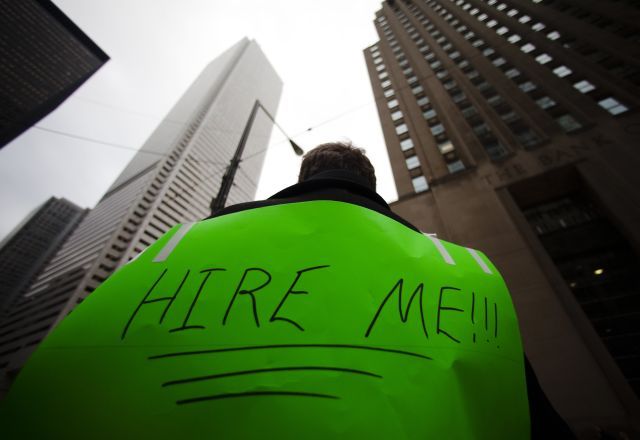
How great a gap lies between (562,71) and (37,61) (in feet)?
220

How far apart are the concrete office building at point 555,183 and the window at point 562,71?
0.49ft

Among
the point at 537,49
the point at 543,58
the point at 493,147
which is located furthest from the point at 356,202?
the point at 537,49

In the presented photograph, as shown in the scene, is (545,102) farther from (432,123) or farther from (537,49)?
(537,49)

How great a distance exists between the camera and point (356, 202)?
1.32 meters

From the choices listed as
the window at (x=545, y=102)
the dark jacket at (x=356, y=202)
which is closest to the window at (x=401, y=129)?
the window at (x=545, y=102)

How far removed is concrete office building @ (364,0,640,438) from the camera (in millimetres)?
7387

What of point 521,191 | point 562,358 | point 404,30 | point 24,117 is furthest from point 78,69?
point 562,358

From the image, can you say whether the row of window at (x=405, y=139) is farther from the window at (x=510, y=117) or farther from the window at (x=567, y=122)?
the window at (x=567, y=122)

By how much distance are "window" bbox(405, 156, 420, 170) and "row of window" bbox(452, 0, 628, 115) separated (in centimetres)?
1005

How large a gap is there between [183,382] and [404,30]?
4401 centimetres

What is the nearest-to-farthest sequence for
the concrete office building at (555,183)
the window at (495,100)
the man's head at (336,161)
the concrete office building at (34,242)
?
1. the man's head at (336,161)
2. the concrete office building at (555,183)
3. the window at (495,100)
4. the concrete office building at (34,242)

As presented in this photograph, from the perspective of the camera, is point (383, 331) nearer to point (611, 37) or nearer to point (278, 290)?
point (278, 290)

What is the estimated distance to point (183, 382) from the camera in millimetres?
626

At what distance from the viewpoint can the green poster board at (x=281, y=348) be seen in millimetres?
590
